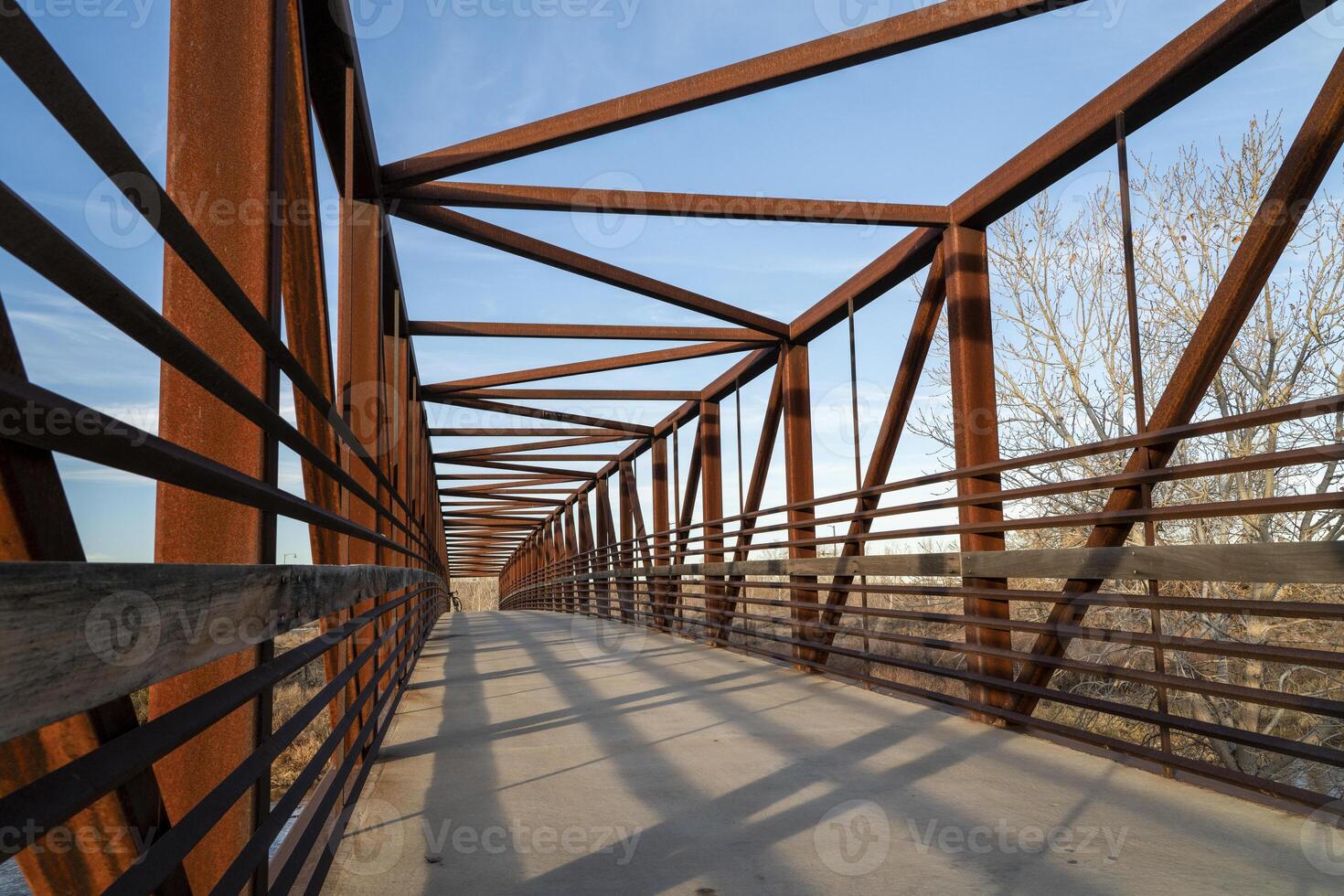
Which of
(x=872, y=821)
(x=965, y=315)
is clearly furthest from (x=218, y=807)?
(x=965, y=315)

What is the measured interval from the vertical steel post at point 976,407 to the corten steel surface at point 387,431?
21mm

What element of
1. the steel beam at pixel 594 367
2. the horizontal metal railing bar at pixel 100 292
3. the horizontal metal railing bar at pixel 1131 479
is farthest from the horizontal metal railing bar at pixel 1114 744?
the steel beam at pixel 594 367

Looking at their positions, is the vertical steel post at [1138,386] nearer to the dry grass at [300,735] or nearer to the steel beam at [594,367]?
the dry grass at [300,735]

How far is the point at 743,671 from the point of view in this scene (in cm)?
764

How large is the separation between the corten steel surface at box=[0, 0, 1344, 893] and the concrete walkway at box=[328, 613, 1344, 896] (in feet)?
0.78

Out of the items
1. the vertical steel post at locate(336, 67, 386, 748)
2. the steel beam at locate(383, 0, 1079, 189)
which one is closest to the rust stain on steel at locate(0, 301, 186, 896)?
the vertical steel post at locate(336, 67, 386, 748)

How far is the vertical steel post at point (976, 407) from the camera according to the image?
530 centimetres

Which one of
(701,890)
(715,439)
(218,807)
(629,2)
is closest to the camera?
(218,807)

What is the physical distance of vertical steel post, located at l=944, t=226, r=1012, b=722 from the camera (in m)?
5.30

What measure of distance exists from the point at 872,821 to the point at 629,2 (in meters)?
3.68

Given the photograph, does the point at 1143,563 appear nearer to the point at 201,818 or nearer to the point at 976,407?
the point at 976,407

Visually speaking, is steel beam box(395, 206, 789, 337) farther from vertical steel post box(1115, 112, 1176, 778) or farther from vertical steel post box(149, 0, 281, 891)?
vertical steel post box(149, 0, 281, 891)

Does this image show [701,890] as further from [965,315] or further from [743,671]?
[743,671]

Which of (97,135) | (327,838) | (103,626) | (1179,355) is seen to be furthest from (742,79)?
(1179,355)
